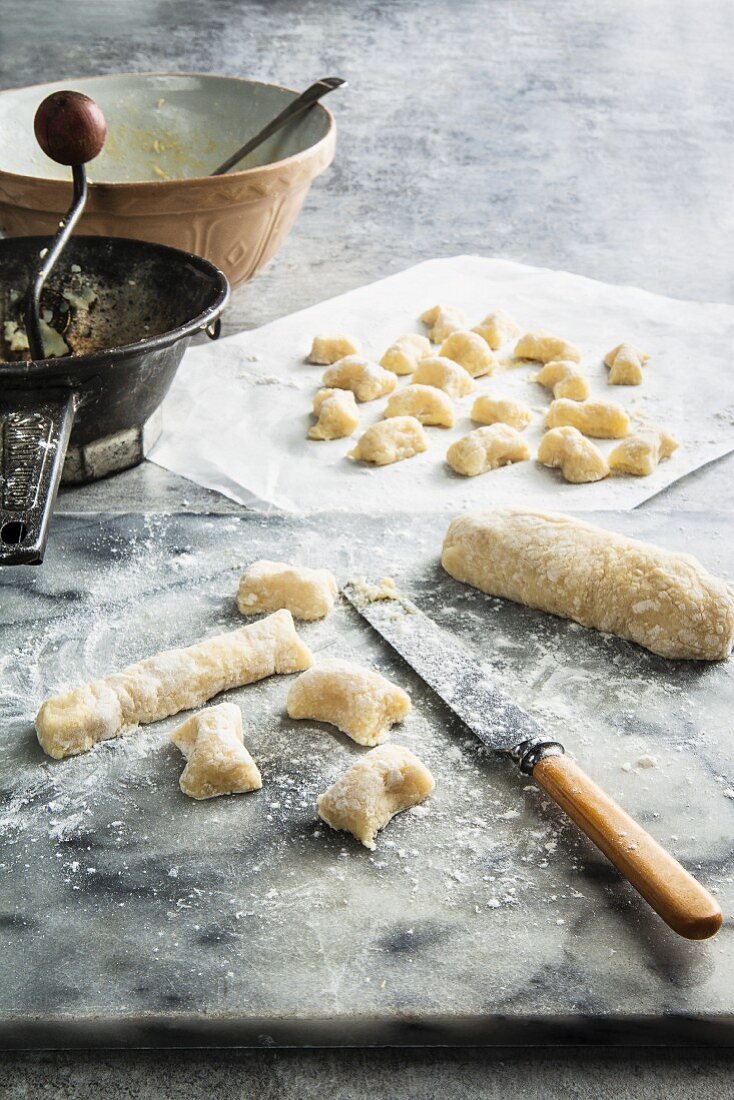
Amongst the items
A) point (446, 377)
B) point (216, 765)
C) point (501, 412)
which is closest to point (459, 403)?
point (446, 377)

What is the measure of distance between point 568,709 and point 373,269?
2.26 meters

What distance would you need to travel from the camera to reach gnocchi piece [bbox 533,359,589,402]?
2398 millimetres

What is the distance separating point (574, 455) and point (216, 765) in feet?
3.75

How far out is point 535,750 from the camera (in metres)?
1.18

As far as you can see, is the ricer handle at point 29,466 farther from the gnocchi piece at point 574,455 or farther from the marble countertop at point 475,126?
the gnocchi piece at point 574,455

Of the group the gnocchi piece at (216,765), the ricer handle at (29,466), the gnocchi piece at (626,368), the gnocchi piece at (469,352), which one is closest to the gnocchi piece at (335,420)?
the gnocchi piece at (469,352)

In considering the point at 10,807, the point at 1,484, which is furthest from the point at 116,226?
the point at 10,807

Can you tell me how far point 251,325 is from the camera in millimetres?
2838

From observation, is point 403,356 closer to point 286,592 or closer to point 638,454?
point 638,454

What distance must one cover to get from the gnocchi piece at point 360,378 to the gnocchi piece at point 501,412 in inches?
8.9

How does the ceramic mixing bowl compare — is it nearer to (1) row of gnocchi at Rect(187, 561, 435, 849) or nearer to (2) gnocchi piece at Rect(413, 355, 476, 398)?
(2) gnocchi piece at Rect(413, 355, 476, 398)

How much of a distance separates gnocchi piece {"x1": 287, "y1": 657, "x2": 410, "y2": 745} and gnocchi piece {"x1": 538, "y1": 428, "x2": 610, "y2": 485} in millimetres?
912

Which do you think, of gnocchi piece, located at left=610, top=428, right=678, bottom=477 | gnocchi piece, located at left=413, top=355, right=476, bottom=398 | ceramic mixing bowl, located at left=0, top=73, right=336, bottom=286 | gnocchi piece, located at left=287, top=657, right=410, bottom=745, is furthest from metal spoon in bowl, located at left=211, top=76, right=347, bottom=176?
gnocchi piece, located at left=287, top=657, right=410, bottom=745

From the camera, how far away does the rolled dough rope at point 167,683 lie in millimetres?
1235
